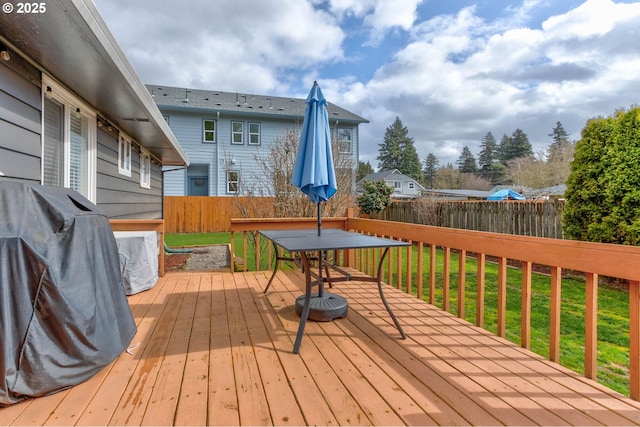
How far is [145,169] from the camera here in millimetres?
7781

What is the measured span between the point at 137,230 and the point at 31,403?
2841mm

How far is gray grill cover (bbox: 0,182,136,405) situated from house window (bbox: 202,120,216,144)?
524 inches

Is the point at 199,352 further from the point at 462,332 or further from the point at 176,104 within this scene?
the point at 176,104

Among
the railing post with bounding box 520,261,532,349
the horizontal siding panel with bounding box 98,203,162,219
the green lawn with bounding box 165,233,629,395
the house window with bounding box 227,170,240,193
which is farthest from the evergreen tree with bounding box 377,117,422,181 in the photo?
the railing post with bounding box 520,261,532,349

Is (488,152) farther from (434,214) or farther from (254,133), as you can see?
(434,214)

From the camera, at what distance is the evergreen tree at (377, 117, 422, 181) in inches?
1745

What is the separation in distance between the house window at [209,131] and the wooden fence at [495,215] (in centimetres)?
881

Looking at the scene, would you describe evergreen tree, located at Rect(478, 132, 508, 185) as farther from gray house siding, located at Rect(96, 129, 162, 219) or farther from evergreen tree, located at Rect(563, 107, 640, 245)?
gray house siding, located at Rect(96, 129, 162, 219)

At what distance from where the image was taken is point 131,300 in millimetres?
3342

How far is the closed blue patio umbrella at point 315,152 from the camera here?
292 cm

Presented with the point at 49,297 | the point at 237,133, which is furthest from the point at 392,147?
the point at 49,297

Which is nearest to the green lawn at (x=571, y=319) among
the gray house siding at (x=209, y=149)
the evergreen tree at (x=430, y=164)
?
the gray house siding at (x=209, y=149)

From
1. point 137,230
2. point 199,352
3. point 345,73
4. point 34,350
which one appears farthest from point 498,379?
point 345,73

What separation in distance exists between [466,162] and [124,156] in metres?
55.1
